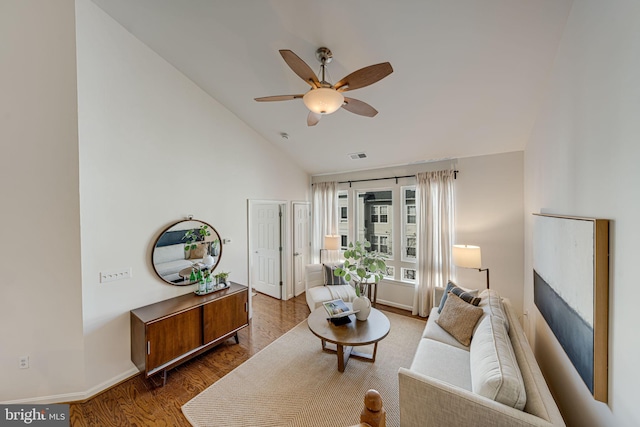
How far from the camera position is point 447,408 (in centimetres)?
139

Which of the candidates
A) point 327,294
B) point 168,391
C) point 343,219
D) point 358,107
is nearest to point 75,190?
point 168,391

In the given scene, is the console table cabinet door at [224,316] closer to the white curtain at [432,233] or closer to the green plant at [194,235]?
the green plant at [194,235]

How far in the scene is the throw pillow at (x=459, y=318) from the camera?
91.1 inches

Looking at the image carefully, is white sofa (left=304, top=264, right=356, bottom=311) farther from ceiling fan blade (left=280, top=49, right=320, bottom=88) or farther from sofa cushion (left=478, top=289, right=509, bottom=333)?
ceiling fan blade (left=280, top=49, right=320, bottom=88)

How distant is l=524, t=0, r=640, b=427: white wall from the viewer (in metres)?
0.94

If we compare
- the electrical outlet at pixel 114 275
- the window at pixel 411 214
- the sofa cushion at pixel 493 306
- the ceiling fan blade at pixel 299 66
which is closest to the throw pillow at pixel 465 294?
the sofa cushion at pixel 493 306

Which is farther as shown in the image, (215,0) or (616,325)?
(215,0)

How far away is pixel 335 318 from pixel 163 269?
205 centimetres

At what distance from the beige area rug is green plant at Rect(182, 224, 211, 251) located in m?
1.53

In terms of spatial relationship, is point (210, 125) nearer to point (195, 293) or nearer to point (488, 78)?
point (195, 293)

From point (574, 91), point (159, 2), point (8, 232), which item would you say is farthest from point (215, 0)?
point (574, 91)

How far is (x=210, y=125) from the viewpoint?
3.18 meters

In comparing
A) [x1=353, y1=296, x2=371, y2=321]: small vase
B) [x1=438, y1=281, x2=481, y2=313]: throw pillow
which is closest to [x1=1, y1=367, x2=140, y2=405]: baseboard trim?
[x1=353, y1=296, x2=371, y2=321]: small vase

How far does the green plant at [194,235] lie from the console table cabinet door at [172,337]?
30.8 inches
